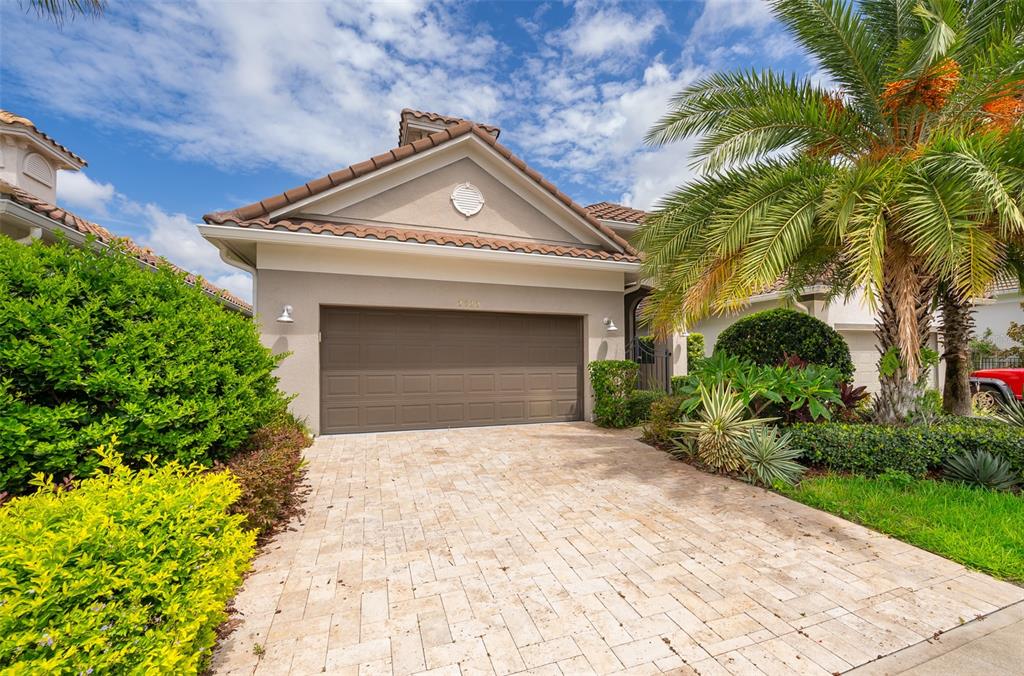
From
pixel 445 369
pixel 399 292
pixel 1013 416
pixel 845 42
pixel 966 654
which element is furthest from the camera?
pixel 445 369

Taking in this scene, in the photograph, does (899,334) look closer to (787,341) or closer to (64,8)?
(787,341)

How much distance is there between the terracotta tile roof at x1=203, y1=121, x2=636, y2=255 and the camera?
8156 millimetres

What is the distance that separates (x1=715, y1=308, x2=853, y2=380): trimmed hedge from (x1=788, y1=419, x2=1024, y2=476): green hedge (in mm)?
2037

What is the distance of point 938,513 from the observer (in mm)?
4531

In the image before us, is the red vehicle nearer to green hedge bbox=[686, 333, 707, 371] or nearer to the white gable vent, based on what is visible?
green hedge bbox=[686, 333, 707, 371]

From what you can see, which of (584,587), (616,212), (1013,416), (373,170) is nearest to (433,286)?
(373,170)

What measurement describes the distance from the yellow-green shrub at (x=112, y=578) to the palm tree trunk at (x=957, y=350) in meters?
12.3

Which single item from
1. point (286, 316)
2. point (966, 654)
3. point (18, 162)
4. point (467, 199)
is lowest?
point (966, 654)

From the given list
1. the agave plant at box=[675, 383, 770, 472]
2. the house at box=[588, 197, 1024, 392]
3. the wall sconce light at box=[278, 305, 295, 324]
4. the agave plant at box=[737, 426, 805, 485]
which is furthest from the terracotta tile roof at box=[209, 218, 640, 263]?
the agave plant at box=[737, 426, 805, 485]

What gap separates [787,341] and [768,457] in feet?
11.9

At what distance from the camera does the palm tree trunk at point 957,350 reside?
8.67 meters

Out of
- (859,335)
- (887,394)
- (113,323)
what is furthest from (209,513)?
(859,335)

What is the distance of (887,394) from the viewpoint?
→ 6793 mm

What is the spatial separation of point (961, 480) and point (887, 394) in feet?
5.24
